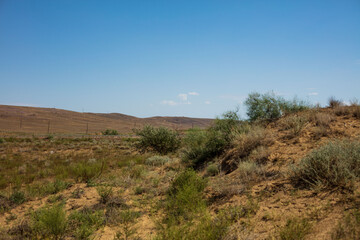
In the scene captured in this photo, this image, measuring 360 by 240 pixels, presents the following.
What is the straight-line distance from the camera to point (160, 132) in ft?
49.1

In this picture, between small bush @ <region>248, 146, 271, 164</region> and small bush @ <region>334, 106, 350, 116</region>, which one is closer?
small bush @ <region>248, 146, 271, 164</region>

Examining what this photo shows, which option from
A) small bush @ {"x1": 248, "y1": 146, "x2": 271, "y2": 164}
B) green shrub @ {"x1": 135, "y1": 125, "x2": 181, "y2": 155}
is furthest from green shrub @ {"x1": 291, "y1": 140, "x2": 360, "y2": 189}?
green shrub @ {"x1": 135, "y1": 125, "x2": 181, "y2": 155}

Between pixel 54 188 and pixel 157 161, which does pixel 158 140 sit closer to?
pixel 157 161

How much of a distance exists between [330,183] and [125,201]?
4891 millimetres

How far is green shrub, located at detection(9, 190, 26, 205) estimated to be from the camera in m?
6.32

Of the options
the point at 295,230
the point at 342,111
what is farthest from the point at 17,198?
the point at 342,111

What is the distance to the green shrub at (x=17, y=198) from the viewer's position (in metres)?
6.32

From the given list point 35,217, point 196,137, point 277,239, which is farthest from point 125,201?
point 196,137

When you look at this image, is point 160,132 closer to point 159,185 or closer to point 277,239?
point 159,185

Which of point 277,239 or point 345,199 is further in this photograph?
point 345,199

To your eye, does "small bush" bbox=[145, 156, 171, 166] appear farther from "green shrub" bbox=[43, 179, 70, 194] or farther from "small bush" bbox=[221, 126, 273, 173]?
"green shrub" bbox=[43, 179, 70, 194]

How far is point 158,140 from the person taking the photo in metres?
14.9

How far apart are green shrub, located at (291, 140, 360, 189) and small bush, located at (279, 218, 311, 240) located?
107cm

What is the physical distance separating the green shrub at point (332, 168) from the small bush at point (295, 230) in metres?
1.07
